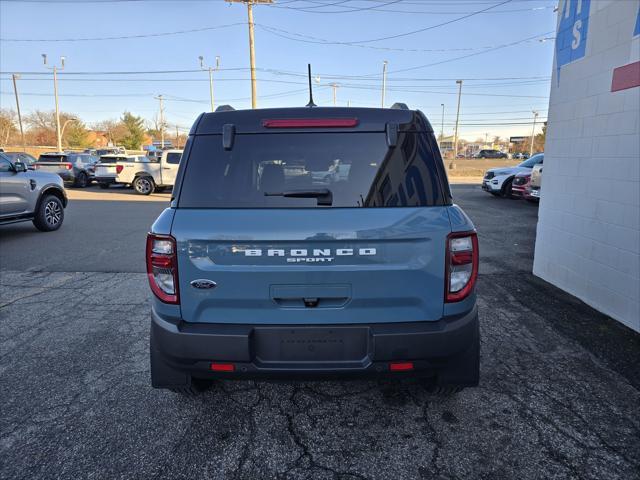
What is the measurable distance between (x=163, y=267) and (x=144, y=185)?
59.6 feet

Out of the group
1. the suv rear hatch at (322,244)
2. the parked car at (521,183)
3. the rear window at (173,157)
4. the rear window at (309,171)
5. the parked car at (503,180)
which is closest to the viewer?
the suv rear hatch at (322,244)

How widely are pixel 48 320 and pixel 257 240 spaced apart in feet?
11.7

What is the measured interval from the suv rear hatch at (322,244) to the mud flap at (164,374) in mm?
401

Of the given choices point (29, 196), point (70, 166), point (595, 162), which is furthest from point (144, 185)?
point (595, 162)

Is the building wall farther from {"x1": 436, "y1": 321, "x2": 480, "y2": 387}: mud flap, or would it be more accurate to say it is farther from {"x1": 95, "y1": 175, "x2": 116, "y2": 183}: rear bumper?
{"x1": 95, "y1": 175, "x2": 116, "y2": 183}: rear bumper

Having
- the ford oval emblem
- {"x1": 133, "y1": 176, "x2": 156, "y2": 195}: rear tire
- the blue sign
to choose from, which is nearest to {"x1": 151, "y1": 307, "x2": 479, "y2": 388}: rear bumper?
the ford oval emblem

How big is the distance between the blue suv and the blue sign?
4.04 m

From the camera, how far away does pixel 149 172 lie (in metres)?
18.8

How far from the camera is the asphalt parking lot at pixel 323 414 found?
91.7 inches

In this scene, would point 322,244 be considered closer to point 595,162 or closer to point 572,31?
point 595,162

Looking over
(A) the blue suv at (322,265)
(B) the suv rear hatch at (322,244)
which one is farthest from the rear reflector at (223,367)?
(B) the suv rear hatch at (322,244)

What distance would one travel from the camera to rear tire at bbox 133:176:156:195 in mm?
18750

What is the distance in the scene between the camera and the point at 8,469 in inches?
91.1

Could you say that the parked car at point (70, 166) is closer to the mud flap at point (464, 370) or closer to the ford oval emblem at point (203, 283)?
the ford oval emblem at point (203, 283)
